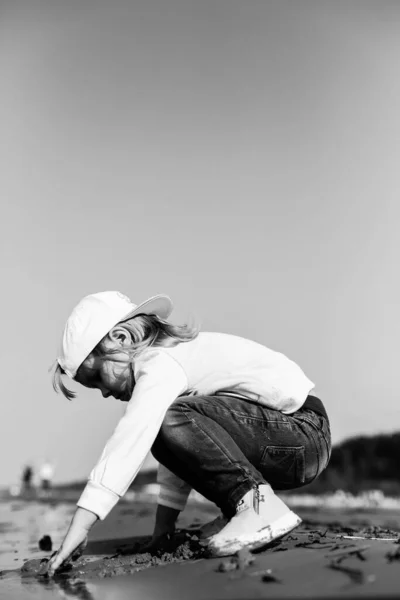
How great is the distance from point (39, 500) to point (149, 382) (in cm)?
440

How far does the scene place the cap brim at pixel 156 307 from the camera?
2.18 meters

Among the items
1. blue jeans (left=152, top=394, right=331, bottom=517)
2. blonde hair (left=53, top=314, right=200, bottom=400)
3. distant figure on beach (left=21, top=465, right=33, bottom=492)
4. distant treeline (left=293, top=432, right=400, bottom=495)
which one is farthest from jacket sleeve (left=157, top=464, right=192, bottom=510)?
distant figure on beach (left=21, top=465, right=33, bottom=492)

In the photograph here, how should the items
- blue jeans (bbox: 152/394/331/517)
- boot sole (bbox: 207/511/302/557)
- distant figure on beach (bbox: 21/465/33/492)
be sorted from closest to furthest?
boot sole (bbox: 207/511/302/557)
blue jeans (bbox: 152/394/331/517)
distant figure on beach (bbox: 21/465/33/492)

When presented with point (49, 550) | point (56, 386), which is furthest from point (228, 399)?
point (49, 550)

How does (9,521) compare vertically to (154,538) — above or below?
below

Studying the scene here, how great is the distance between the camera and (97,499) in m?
1.88

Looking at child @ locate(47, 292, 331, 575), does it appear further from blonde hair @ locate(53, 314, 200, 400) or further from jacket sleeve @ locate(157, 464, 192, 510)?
jacket sleeve @ locate(157, 464, 192, 510)

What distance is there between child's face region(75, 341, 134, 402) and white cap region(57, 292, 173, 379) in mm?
36

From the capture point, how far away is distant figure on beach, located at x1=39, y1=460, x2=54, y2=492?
763cm

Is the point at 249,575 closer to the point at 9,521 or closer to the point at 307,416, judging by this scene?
the point at 307,416

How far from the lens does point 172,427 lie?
1.97 m

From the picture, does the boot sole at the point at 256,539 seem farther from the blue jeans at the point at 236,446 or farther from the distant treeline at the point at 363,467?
the distant treeline at the point at 363,467

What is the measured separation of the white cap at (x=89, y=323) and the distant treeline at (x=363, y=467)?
183 inches

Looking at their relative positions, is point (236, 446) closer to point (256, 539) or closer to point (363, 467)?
point (256, 539)
